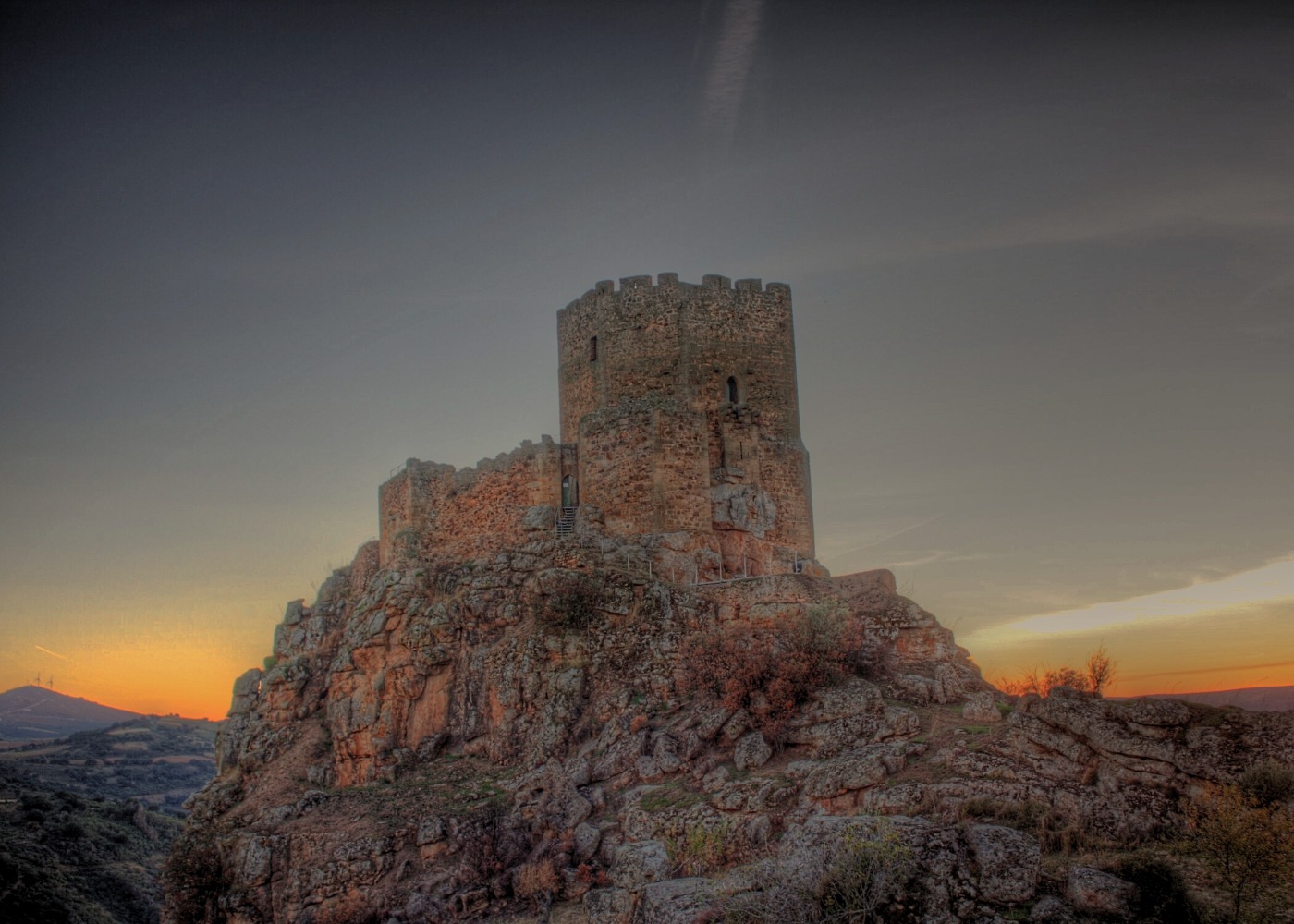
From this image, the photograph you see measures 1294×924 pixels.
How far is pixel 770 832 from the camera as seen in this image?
15.8 meters

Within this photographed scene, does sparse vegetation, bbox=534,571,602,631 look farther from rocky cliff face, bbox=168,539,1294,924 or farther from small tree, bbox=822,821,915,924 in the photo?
small tree, bbox=822,821,915,924

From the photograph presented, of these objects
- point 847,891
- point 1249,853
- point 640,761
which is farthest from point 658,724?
point 1249,853

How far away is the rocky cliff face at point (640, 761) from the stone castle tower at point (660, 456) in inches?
60.7

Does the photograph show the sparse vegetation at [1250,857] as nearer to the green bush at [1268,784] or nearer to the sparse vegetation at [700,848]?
the green bush at [1268,784]

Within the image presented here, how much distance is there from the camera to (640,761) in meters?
19.6

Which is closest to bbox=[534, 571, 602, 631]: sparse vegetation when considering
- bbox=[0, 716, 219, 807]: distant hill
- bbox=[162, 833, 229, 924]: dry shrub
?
bbox=[162, 833, 229, 924]: dry shrub

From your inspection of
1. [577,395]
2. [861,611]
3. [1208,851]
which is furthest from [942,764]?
[577,395]

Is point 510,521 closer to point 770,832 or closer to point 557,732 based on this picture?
point 557,732

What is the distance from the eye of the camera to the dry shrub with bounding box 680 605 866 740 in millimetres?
18938

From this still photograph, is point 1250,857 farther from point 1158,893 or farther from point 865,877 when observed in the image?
point 865,877

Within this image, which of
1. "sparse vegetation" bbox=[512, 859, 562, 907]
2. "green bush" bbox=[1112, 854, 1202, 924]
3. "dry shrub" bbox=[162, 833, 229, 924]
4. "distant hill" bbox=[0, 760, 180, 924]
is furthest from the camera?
"distant hill" bbox=[0, 760, 180, 924]

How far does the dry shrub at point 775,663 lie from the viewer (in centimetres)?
1894

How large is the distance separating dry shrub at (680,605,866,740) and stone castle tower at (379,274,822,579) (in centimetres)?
457

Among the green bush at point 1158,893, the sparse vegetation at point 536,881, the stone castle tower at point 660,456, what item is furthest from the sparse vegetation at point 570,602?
the green bush at point 1158,893
